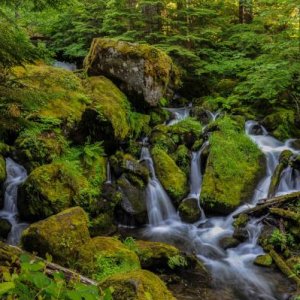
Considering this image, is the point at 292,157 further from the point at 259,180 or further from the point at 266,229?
the point at 266,229

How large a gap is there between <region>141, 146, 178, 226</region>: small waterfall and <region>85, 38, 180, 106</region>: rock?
119 inches

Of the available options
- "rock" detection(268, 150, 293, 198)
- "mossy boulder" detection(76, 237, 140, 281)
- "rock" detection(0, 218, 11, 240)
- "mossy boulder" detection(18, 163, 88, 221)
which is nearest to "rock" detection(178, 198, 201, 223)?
"rock" detection(268, 150, 293, 198)

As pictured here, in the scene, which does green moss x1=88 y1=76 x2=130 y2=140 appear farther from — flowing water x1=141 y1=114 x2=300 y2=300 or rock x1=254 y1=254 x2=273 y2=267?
rock x1=254 y1=254 x2=273 y2=267

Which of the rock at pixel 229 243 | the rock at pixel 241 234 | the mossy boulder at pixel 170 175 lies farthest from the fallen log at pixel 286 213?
the mossy boulder at pixel 170 175

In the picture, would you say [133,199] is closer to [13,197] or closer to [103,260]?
[13,197]

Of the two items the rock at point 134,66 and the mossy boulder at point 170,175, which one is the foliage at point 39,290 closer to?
the mossy boulder at point 170,175

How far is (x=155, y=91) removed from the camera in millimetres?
11461

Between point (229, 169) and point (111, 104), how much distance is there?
373 cm

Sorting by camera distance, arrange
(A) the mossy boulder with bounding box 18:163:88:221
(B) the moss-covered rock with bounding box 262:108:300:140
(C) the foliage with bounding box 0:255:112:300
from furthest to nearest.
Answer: (B) the moss-covered rock with bounding box 262:108:300:140, (A) the mossy boulder with bounding box 18:163:88:221, (C) the foliage with bounding box 0:255:112:300

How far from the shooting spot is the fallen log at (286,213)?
316 inches

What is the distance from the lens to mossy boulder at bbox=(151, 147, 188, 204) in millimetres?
9516

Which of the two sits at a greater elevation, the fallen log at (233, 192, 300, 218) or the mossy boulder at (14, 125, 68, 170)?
the mossy boulder at (14, 125, 68, 170)

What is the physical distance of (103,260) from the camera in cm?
570

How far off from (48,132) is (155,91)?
3932 millimetres
